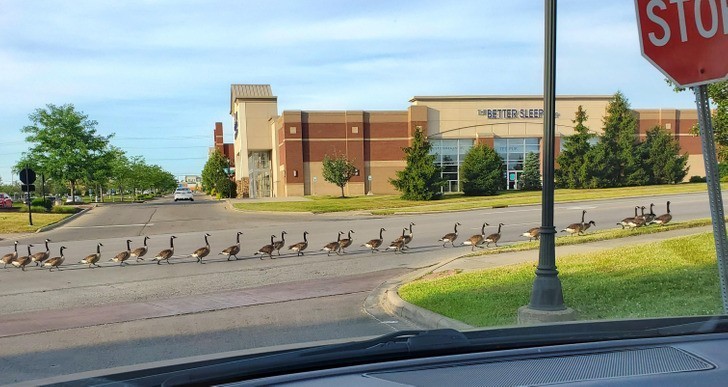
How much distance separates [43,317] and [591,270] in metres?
9.11

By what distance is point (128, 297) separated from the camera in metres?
10.7

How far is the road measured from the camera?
709 cm

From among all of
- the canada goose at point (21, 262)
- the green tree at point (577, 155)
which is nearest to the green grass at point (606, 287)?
the canada goose at point (21, 262)

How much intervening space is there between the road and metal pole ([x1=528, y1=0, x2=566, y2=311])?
212cm

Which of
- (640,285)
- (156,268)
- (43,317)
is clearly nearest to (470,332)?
(640,285)

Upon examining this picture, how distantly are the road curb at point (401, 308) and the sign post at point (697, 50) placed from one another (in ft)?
9.07

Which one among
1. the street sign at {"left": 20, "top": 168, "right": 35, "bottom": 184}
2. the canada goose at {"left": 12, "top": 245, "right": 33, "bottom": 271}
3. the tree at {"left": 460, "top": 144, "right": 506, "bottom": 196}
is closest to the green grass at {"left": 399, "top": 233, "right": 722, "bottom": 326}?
the canada goose at {"left": 12, "top": 245, "right": 33, "bottom": 271}

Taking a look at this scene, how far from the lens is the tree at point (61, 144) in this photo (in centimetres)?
5050

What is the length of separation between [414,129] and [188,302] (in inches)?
1780

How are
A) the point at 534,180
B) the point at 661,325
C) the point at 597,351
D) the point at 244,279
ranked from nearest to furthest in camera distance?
the point at 597,351
the point at 661,325
the point at 244,279
the point at 534,180

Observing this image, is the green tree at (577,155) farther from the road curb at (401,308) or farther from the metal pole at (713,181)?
the metal pole at (713,181)

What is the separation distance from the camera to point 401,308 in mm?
8703

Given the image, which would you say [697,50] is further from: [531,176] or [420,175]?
[531,176]

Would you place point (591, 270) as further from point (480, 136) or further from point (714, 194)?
point (480, 136)
